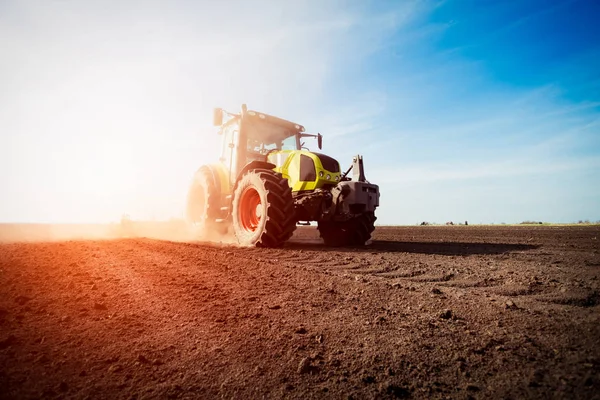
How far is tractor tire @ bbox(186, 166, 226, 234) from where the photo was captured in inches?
312

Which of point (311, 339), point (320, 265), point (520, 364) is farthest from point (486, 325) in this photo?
point (320, 265)

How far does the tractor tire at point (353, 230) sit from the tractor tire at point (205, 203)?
328 cm

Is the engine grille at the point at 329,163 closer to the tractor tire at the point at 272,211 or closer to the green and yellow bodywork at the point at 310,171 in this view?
the green and yellow bodywork at the point at 310,171

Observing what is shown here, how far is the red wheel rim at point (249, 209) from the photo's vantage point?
6633 mm

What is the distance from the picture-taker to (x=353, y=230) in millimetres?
6797

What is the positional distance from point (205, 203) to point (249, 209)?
7.17 feet

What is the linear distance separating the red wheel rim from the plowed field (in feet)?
11.2

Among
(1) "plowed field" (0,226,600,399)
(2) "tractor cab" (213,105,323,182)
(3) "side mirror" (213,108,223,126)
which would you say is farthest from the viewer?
(2) "tractor cab" (213,105,323,182)

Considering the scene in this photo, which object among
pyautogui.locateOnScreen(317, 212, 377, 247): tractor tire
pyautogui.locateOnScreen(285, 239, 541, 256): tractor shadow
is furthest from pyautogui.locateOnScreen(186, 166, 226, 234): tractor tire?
pyautogui.locateOnScreen(317, 212, 377, 247): tractor tire

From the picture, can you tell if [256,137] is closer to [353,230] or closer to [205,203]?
[205,203]

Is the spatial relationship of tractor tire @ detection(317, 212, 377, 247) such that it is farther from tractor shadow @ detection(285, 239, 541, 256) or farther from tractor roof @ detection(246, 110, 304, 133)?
tractor roof @ detection(246, 110, 304, 133)

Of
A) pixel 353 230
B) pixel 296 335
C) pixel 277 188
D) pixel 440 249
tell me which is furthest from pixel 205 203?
pixel 296 335

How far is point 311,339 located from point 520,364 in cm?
115

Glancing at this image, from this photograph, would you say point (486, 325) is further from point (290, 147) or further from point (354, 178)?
point (290, 147)
